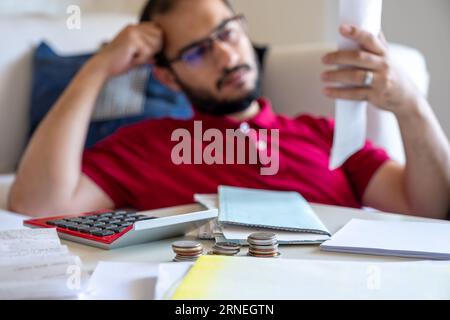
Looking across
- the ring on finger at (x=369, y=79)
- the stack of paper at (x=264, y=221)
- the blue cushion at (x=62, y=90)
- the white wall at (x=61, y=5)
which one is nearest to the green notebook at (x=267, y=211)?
the stack of paper at (x=264, y=221)

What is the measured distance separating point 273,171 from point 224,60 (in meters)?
0.27

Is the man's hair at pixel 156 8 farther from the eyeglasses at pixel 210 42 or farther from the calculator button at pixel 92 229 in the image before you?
the calculator button at pixel 92 229

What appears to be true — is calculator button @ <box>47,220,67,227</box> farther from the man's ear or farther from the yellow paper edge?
the man's ear

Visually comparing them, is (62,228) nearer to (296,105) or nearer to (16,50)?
(296,105)

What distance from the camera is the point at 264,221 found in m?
0.80

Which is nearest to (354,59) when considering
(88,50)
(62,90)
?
(62,90)

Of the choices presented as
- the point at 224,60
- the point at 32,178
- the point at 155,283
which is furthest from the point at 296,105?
the point at 155,283

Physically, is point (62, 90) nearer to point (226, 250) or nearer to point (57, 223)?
point (57, 223)

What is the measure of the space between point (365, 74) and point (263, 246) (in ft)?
1.45

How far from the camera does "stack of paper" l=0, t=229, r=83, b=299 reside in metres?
0.55

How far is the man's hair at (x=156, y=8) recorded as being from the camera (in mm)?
1437

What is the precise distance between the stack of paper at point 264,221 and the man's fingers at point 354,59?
234 mm

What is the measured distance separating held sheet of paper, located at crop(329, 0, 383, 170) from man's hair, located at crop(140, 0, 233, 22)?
547 mm

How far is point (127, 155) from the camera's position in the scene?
131 centimetres
